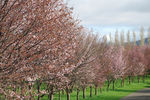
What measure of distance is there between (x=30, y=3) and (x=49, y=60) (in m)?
2.16

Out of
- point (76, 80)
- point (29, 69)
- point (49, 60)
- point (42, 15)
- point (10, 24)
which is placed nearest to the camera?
point (10, 24)

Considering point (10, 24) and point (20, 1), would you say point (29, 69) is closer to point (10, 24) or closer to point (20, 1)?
point (10, 24)

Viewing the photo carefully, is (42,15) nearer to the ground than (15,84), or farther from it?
farther from it

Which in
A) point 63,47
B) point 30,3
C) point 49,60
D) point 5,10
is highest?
point 30,3

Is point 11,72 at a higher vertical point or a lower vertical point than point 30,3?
lower

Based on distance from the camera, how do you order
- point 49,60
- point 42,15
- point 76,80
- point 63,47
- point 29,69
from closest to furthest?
point 29,69
point 42,15
point 49,60
point 63,47
point 76,80

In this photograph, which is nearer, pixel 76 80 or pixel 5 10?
pixel 5 10

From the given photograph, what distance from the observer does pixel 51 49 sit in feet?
23.8

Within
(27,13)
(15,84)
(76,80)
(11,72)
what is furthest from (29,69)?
(76,80)

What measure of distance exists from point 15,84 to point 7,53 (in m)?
1.40

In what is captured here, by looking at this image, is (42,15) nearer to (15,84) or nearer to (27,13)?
(27,13)

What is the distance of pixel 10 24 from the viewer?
6027mm

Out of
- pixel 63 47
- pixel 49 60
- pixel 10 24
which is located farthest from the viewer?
pixel 63 47

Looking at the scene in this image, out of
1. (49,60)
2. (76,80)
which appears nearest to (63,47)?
(49,60)
